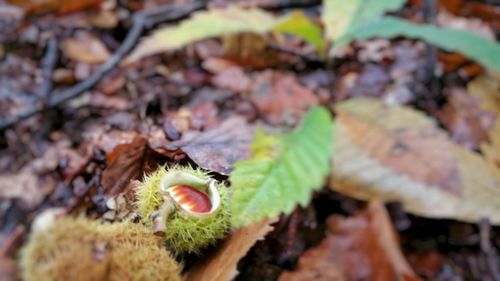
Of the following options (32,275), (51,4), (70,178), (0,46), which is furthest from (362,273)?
(51,4)

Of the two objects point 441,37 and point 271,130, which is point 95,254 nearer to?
point 271,130

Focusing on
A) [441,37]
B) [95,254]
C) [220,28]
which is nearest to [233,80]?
[220,28]

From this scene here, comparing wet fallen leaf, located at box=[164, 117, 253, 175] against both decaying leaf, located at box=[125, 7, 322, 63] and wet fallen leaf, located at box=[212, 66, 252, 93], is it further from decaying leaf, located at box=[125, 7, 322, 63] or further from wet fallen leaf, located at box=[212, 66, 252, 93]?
wet fallen leaf, located at box=[212, 66, 252, 93]

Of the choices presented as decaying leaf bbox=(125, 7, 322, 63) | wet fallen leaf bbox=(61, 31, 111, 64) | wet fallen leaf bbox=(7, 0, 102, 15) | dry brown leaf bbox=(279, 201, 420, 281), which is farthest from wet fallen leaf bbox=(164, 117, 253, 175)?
wet fallen leaf bbox=(7, 0, 102, 15)

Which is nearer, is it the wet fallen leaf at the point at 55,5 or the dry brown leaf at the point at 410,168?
the dry brown leaf at the point at 410,168

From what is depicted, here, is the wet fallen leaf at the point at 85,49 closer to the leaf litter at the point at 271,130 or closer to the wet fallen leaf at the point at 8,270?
the leaf litter at the point at 271,130

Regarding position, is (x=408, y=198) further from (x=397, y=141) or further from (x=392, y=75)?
(x=392, y=75)

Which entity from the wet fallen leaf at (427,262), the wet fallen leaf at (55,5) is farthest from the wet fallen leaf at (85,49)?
the wet fallen leaf at (427,262)
